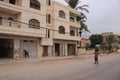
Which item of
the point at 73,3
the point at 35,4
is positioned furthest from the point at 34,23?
the point at 73,3

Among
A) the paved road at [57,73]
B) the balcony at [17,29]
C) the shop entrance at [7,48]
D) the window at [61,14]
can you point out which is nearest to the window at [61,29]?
the window at [61,14]

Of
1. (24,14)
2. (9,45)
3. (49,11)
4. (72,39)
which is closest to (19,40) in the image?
(9,45)

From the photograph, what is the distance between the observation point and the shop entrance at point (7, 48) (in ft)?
104

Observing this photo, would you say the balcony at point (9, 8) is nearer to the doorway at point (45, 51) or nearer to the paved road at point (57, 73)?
the doorway at point (45, 51)

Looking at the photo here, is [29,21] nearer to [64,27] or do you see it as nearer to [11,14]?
[11,14]

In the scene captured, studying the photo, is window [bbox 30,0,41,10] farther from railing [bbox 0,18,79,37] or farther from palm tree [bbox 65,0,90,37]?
palm tree [bbox 65,0,90,37]

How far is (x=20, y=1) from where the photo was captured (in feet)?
101

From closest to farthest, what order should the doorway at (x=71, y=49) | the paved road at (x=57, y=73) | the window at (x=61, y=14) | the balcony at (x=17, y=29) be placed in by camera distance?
the paved road at (x=57, y=73)
the balcony at (x=17, y=29)
the window at (x=61, y=14)
the doorway at (x=71, y=49)

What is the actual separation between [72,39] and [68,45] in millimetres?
3105

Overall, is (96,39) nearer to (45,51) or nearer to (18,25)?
(45,51)

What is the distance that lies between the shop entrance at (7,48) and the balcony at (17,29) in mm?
2819

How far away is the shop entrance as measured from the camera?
1244 inches

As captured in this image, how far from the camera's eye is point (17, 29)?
28422mm

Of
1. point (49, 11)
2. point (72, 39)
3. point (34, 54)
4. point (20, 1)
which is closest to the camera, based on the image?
point (20, 1)
